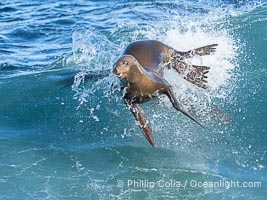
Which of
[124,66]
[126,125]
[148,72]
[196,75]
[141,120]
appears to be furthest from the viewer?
[126,125]

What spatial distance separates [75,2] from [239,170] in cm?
1124

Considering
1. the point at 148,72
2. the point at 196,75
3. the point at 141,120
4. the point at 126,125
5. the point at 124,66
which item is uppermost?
the point at 124,66

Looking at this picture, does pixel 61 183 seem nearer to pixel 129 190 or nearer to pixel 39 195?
pixel 39 195

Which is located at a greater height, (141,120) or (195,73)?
(195,73)

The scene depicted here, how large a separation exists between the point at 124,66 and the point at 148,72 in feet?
1.83

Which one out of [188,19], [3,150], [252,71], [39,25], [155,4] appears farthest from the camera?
[155,4]

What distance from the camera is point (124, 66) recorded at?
651cm

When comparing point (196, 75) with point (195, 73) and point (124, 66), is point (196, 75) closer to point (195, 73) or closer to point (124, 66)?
point (195, 73)

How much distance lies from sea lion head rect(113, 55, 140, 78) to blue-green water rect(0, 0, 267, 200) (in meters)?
0.90

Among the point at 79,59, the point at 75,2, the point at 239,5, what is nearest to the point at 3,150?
the point at 79,59

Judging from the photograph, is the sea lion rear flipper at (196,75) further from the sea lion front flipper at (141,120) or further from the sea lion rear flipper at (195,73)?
the sea lion front flipper at (141,120)

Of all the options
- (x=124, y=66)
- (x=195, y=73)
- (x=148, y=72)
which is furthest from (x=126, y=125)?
(x=124, y=66)

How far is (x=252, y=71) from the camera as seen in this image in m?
9.79

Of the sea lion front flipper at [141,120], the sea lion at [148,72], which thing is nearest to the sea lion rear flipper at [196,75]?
the sea lion at [148,72]
